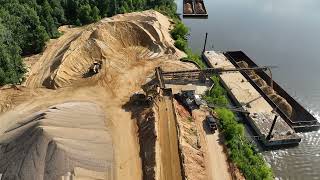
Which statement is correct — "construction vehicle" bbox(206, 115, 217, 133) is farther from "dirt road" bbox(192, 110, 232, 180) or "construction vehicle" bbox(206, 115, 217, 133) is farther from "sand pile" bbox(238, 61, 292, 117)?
"sand pile" bbox(238, 61, 292, 117)

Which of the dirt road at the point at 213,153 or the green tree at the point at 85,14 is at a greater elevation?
the green tree at the point at 85,14

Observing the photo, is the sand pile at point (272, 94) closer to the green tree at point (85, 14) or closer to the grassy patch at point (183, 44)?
the grassy patch at point (183, 44)

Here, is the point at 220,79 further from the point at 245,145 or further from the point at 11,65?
the point at 11,65

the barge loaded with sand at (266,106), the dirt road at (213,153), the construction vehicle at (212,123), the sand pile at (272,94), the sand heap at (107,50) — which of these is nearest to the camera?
the dirt road at (213,153)

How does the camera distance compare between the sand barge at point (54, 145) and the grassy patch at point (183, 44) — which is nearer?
the sand barge at point (54, 145)

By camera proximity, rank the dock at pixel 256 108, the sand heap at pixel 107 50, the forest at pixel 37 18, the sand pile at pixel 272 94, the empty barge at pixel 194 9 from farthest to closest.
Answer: the empty barge at pixel 194 9, the sand pile at pixel 272 94, the sand heap at pixel 107 50, the forest at pixel 37 18, the dock at pixel 256 108

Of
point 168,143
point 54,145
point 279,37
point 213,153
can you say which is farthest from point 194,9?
point 54,145

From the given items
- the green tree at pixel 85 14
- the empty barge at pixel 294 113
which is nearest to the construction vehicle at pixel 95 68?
the green tree at pixel 85 14
